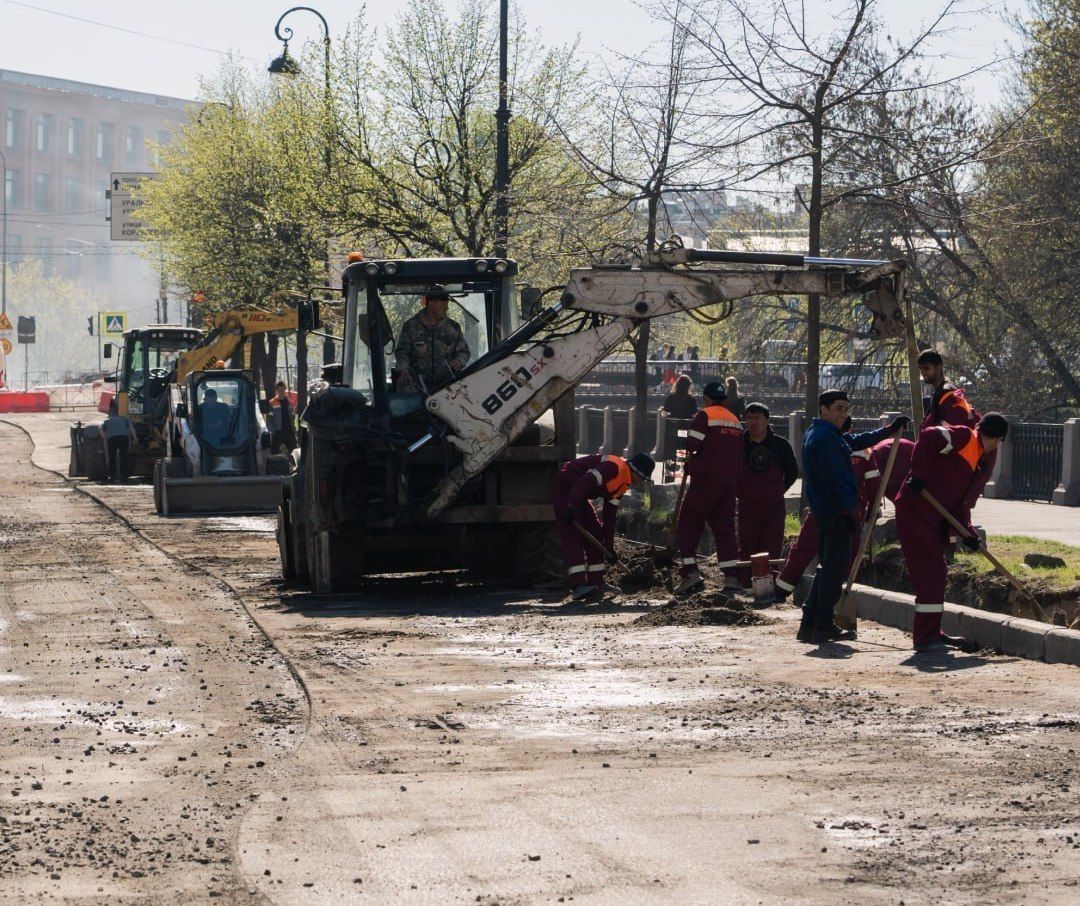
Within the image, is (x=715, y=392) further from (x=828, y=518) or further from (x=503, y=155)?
(x=503, y=155)

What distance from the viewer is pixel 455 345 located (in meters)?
15.1

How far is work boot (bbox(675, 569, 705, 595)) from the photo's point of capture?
13.8 metres

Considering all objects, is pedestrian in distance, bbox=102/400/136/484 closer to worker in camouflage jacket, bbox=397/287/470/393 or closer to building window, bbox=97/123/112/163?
worker in camouflage jacket, bbox=397/287/470/393

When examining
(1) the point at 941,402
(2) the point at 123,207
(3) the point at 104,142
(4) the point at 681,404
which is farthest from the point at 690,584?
(3) the point at 104,142

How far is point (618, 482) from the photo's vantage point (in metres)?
14.2

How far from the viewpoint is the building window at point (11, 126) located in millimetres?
122812

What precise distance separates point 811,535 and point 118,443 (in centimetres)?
2080

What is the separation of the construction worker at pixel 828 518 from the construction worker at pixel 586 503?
2.54 metres

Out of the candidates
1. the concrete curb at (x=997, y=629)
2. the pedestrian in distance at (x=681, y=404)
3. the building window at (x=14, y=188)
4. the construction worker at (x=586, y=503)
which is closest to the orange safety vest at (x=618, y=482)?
the construction worker at (x=586, y=503)

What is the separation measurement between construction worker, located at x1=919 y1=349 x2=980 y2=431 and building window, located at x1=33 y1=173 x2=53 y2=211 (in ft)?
400

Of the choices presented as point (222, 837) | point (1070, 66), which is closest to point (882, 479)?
point (222, 837)

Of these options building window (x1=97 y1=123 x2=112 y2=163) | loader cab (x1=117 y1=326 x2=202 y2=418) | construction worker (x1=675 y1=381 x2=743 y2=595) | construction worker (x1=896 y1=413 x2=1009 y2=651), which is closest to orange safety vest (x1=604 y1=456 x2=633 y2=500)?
construction worker (x1=675 y1=381 x2=743 y2=595)

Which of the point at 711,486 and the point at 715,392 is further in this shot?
the point at 715,392

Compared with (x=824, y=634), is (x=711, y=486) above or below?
above
